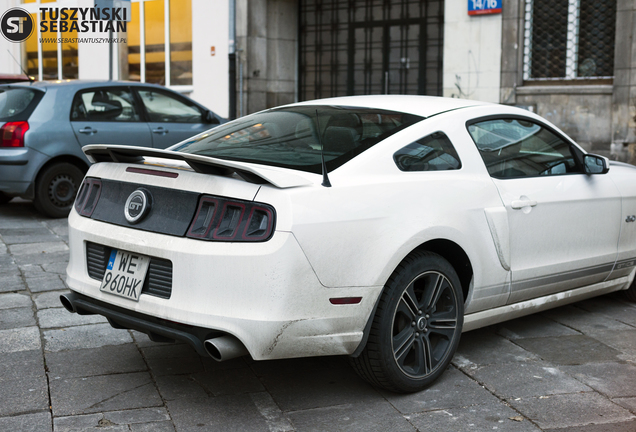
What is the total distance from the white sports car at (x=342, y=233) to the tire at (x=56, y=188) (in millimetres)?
5129

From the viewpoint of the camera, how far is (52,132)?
350 inches

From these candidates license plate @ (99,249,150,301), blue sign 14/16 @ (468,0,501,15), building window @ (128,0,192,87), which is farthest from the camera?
building window @ (128,0,192,87)

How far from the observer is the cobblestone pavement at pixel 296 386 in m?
3.37

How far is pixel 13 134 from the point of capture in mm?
8664

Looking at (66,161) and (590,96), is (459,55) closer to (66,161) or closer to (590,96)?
(590,96)

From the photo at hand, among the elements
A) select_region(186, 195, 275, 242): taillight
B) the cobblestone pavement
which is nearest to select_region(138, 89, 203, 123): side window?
the cobblestone pavement

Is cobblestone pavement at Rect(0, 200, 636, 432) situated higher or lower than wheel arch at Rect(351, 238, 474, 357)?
lower

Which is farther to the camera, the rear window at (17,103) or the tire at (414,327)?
the rear window at (17,103)

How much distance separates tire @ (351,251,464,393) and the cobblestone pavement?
122mm

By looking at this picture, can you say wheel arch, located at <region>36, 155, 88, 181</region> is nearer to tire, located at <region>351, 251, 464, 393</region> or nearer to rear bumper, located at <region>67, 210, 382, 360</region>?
Answer: rear bumper, located at <region>67, 210, 382, 360</region>

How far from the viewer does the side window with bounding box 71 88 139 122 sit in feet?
30.1

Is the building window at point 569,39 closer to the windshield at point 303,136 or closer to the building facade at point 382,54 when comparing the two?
the building facade at point 382,54

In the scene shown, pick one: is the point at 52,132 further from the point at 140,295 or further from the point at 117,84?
the point at 140,295

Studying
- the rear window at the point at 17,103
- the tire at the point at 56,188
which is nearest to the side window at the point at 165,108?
the tire at the point at 56,188
